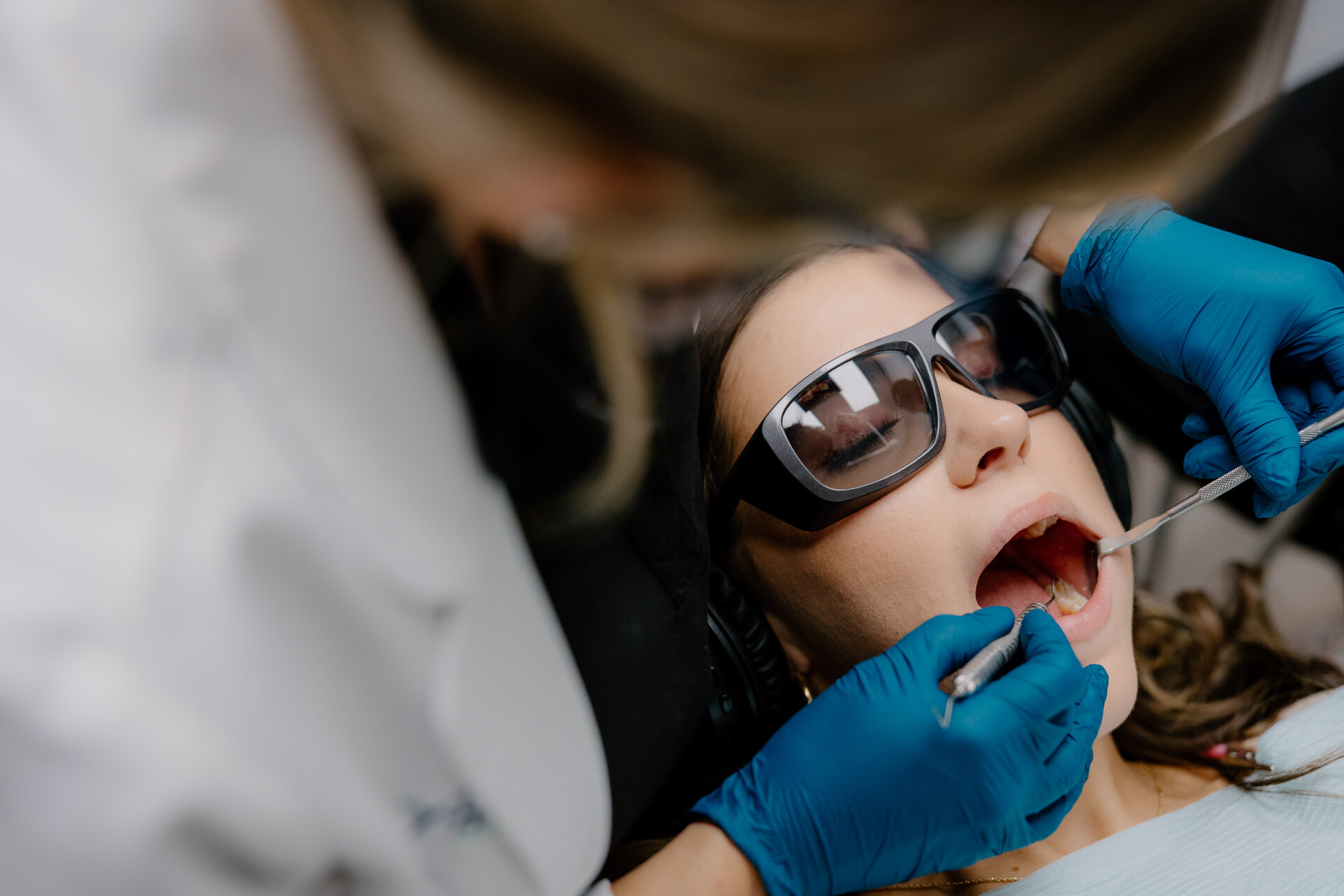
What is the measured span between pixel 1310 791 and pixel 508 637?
136 cm

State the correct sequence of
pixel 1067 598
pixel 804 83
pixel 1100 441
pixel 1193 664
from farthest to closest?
pixel 1193 664, pixel 1100 441, pixel 1067 598, pixel 804 83

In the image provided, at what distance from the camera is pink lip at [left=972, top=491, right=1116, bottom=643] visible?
1.12 m

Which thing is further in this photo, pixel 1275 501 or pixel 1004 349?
pixel 1004 349

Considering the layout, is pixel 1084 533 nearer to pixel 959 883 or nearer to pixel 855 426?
pixel 855 426

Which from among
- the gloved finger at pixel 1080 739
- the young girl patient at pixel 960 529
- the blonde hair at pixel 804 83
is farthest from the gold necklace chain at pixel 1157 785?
the blonde hair at pixel 804 83

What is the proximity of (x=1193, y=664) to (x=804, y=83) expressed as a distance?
1702 millimetres

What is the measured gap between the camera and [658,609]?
0.94 meters

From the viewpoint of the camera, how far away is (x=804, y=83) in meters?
0.50

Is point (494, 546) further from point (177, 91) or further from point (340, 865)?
point (177, 91)

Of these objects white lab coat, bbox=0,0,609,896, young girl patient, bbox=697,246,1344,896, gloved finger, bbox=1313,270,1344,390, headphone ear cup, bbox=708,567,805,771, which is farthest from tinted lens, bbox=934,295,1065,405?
white lab coat, bbox=0,0,609,896

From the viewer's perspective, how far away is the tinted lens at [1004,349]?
4.14 feet

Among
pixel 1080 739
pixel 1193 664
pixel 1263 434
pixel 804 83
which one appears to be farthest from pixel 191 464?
pixel 1193 664

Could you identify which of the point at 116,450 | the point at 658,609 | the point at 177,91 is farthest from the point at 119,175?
the point at 658,609

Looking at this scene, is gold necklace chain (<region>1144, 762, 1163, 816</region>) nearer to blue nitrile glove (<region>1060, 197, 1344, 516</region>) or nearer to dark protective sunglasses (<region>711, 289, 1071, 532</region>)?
blue nitrile glove (<region>1060, 197, 1344, 516</region>)
